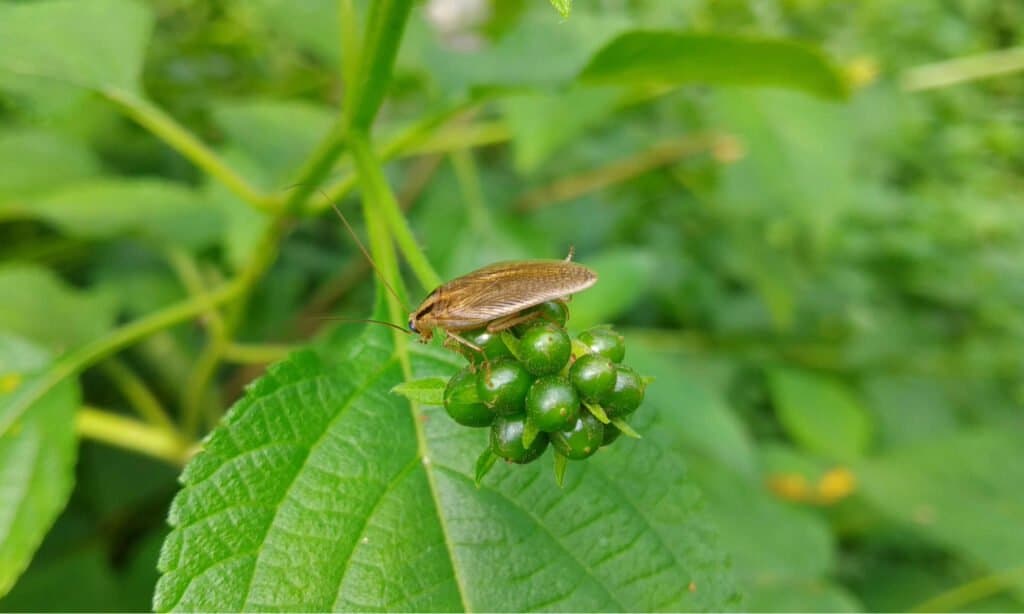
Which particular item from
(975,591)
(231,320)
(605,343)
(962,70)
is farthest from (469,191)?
(962,70)

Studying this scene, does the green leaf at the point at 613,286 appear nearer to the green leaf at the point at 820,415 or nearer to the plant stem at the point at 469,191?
the plant stem at the point at 469,191

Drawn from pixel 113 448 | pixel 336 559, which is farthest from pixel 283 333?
pixel 336 559

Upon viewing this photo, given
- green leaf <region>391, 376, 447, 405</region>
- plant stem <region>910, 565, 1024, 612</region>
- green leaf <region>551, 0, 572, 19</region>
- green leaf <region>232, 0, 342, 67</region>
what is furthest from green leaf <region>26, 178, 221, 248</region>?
plant stem <region>910, 565, 1024, 612</region>

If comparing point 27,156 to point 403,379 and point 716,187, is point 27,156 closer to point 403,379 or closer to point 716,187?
point 403,379

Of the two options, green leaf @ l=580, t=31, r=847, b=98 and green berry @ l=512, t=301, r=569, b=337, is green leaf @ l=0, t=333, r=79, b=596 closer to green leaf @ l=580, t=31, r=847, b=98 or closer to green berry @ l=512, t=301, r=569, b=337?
green berry @ l=512, t=301, r=569, b=337

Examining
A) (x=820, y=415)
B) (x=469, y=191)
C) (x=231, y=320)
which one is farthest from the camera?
(x=820, y=415)

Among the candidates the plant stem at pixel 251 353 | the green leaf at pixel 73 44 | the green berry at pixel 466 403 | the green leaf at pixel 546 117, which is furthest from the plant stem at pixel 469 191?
the green berry at pixel 466 403

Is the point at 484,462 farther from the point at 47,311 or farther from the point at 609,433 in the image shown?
the point at 47,311
